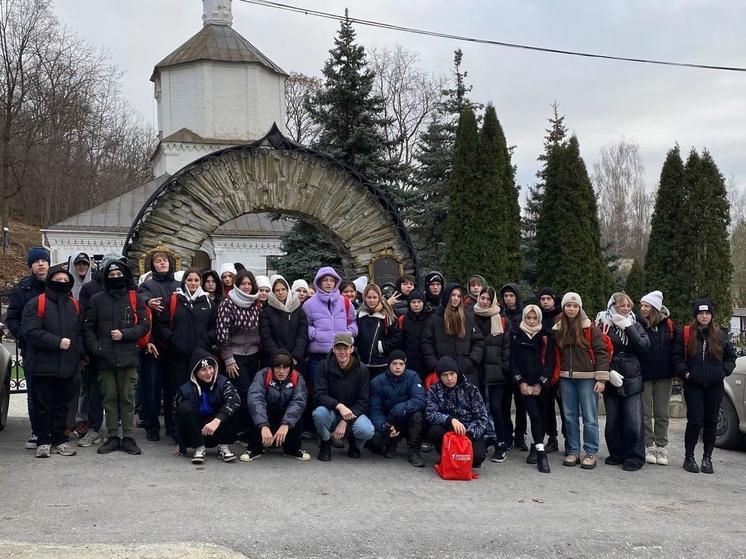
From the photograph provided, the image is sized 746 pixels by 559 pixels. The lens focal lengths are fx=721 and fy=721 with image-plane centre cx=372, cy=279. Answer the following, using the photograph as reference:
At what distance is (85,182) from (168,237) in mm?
34598

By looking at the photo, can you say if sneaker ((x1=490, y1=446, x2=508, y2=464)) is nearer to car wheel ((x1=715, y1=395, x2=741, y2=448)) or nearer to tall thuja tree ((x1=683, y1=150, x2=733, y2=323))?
car wheel ((x1=715, y1=395, x2=741, y2=448))

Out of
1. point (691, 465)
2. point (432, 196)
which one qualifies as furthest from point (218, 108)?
point (691, 465)

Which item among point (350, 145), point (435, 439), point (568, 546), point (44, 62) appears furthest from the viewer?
point (44, 62)

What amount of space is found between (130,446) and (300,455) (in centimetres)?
167

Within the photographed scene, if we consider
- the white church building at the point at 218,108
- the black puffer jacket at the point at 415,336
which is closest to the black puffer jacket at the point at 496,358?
the black puffer jacket at the point at 415,336

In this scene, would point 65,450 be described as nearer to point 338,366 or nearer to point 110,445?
point 110,445

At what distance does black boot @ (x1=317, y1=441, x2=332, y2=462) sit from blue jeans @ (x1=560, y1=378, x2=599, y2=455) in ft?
7.97

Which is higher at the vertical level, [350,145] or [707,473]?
[350,145]

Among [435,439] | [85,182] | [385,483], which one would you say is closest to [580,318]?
[435,439]

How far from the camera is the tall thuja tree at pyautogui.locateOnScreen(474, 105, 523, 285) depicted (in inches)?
562

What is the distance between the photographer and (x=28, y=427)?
9039mm

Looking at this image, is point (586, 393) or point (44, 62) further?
point (44, 62)

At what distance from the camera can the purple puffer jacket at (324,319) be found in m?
7.64

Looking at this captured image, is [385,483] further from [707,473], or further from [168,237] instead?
[168,237]
